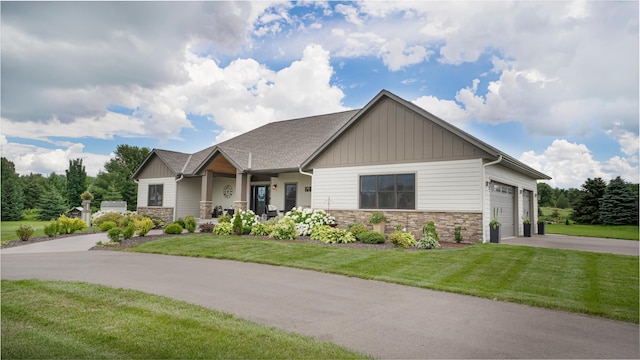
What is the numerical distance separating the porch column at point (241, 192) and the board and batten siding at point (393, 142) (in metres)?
4.86

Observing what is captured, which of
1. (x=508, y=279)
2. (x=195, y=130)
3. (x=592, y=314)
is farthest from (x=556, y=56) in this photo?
(x=195, y=130)

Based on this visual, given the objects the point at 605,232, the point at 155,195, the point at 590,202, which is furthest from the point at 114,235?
the point at 590,202

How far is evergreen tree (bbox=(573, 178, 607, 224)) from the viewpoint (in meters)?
27.3

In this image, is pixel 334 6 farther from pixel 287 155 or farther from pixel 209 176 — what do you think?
pixel 209 176

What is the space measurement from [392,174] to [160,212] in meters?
16.3

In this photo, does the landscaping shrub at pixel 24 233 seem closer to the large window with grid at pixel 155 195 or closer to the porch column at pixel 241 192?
the porch column at pixel 241 192

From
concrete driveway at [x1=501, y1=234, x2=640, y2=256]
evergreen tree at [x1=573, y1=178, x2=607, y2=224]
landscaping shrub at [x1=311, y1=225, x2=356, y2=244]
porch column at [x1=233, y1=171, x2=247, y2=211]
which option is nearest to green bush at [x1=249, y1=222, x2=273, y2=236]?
landscaping shrub at [x1=311, y1=225, x2=356, y2=244]

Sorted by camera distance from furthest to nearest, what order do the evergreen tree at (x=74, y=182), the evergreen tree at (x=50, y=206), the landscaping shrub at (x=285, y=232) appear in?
the evergreen tree at (x=74, y=182) → the evergreen tree at (x=50, y=206) → the landscaping shrub at (x=285, y=232)

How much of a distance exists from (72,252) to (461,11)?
43.9ft

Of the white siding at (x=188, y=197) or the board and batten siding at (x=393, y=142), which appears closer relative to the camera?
the board and batten siding at (x=393, y=142)

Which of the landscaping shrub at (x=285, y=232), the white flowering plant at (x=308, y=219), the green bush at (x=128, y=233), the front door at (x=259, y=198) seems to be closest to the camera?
the landscaping shrub at (x=285, y=232)

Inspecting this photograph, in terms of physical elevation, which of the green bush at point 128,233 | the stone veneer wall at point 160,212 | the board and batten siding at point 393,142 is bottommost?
the green bush at point 128,233

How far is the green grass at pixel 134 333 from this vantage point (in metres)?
3.61

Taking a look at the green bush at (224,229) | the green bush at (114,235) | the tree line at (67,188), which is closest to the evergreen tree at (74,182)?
the tree line at (67,188)
